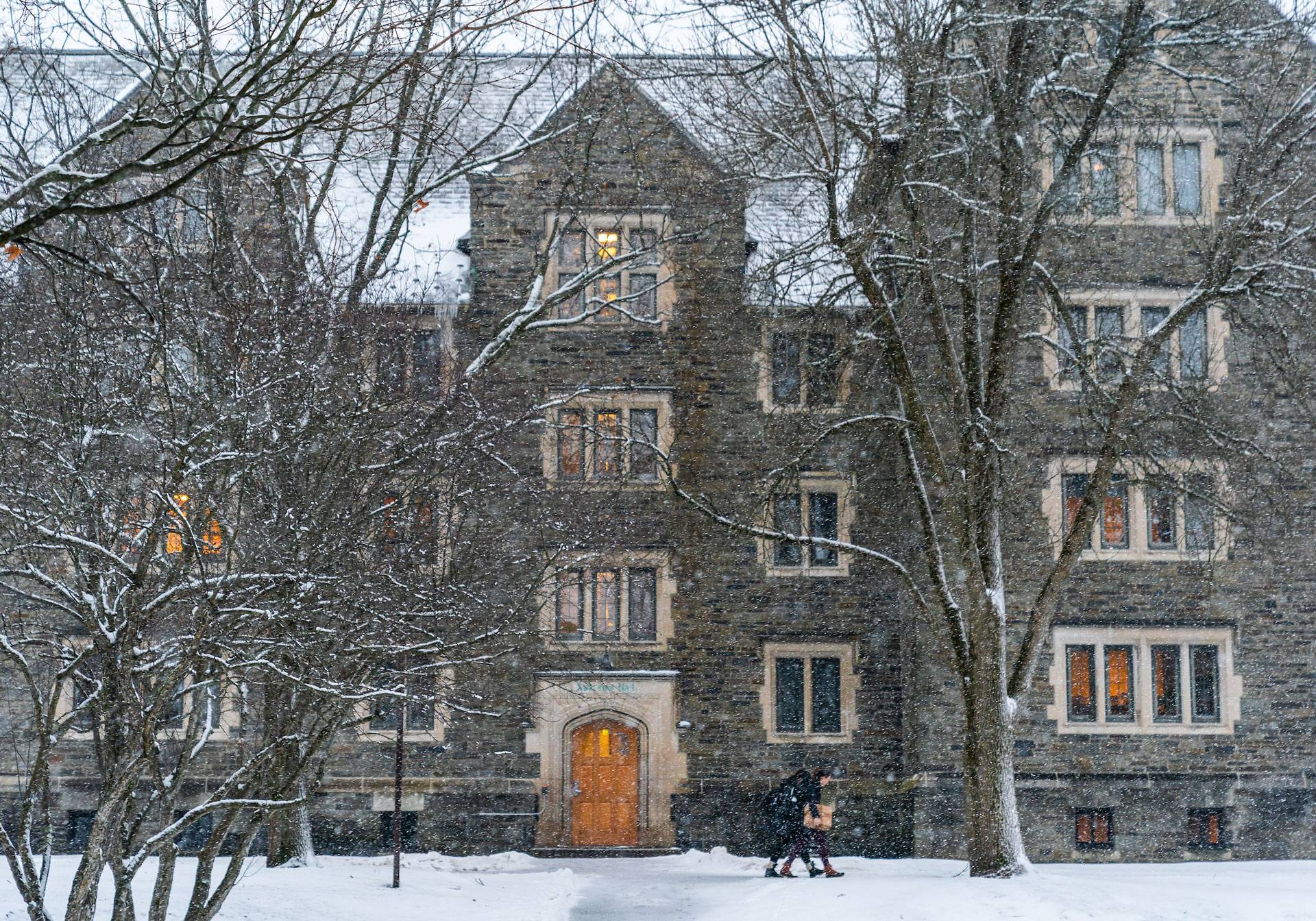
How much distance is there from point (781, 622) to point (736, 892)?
243 inches

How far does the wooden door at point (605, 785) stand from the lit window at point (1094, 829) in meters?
6.18

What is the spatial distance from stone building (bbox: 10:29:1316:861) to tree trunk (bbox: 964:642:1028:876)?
20.1 feet

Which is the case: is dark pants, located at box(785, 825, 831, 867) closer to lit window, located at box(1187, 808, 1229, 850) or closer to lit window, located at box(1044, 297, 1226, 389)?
lit window, located at box(1187, 808, 1229, 850)

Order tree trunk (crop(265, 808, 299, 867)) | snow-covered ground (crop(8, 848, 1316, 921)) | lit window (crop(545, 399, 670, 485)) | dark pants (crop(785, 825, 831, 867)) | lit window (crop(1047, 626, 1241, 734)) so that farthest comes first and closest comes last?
lit window (crop(545, 399, 670, 485)) < lit window (crop(1047, 626, 1241, 734)) < tree trunk (crop(265, 808, 299, 867)) < dark pants (crop(785, 825, 831, 867)) < snow-covered ground (crop(8, 848, 1316, 921))

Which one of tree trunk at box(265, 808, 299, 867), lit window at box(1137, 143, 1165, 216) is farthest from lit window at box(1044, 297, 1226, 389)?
tree trunk at box(265, 808, 299, 867)

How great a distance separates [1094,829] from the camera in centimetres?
1973

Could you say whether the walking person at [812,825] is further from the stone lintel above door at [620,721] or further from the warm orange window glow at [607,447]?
the warm orange window glow at [607,447]

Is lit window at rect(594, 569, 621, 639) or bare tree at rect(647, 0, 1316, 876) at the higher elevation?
bare tree at rect(647, 0, 1316, 876)

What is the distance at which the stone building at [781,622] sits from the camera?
19719 mm

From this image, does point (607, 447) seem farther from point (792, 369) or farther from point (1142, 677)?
point (1142, 677)

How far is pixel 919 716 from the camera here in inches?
774

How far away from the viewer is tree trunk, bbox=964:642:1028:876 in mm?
13203

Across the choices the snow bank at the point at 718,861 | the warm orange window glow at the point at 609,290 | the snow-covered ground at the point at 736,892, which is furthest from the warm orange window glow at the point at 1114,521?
the warm orange window glow at the point at 609,290

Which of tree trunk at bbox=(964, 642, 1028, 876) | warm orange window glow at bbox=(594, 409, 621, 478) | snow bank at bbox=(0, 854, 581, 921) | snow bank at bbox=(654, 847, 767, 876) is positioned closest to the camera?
snow bank at bbox=(0, 854, 581, 921)
